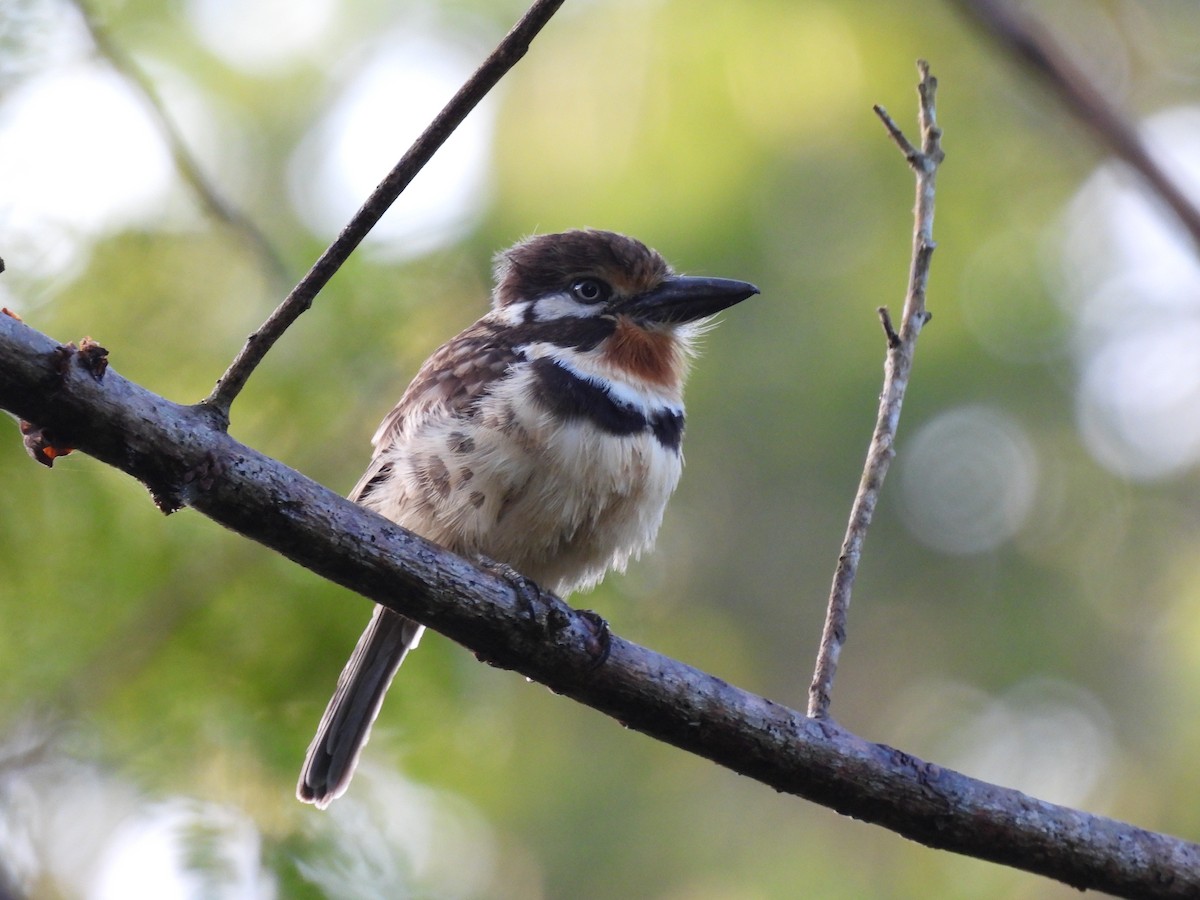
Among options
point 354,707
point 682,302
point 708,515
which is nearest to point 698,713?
point 354,707

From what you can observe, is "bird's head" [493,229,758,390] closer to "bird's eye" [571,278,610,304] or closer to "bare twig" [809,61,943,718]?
"bird's eye" [571,278,610,304]

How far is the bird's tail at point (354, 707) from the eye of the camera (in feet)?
9.88

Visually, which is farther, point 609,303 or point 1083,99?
point 609,303

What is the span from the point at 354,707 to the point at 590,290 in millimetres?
1322

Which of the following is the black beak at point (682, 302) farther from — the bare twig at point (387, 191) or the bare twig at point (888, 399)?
the bare twig at point (387, 191)

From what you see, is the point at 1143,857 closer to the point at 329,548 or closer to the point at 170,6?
the point at 329,548

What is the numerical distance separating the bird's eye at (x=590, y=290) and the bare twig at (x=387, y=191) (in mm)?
1579

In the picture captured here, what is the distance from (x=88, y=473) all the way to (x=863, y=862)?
13.2ft

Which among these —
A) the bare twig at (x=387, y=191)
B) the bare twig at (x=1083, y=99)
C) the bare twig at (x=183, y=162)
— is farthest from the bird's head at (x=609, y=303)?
the bare twig at (x=1083, y=99)

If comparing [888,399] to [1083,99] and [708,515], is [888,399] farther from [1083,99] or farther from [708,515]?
[708,515]

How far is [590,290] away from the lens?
376cm

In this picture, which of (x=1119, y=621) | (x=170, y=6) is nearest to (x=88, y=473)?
(x=170, y=6)

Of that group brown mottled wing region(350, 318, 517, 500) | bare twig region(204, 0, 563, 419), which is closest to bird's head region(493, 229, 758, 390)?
brown mottled wing region(350, 318, 517, 500)

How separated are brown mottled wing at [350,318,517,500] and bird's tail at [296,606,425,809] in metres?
0.37
